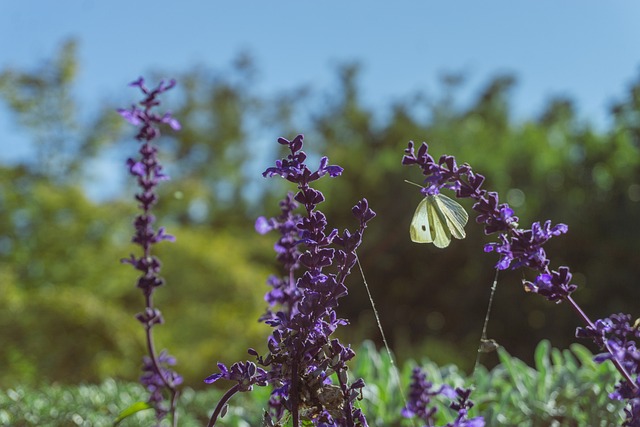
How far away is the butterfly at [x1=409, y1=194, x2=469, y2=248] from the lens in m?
1.21

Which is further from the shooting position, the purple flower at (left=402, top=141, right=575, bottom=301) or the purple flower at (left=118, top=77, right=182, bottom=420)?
the purple flower at (left=118, top=77, right=182, bottom=420)

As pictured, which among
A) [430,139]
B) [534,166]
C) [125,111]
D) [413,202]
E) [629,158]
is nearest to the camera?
[125,111]

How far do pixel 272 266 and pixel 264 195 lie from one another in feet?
7.79

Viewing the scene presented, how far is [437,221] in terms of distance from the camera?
1230 mm

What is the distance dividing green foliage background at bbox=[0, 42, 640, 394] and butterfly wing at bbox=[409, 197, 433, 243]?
4.10m

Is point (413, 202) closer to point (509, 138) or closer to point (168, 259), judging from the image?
point (509, 138)

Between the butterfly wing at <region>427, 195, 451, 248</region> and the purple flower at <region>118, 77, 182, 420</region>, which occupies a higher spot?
the purple flower at <region>118, 77, 182, 420</region>

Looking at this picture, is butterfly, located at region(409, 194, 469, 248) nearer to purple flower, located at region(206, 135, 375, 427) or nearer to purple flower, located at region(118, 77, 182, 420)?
purple flower, located at region(206, 135, 375, 427)

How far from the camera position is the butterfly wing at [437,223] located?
1209 millimetres

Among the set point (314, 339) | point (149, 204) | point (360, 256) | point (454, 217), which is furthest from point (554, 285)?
point (360, 256)

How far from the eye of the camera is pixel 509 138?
460 inches

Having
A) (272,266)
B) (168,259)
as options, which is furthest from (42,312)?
(272,266)

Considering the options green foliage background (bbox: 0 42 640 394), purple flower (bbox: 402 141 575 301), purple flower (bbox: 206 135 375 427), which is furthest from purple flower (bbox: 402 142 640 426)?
green foliage background (bbox: 0 42 640 394)

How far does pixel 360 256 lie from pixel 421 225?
35.0 feet
